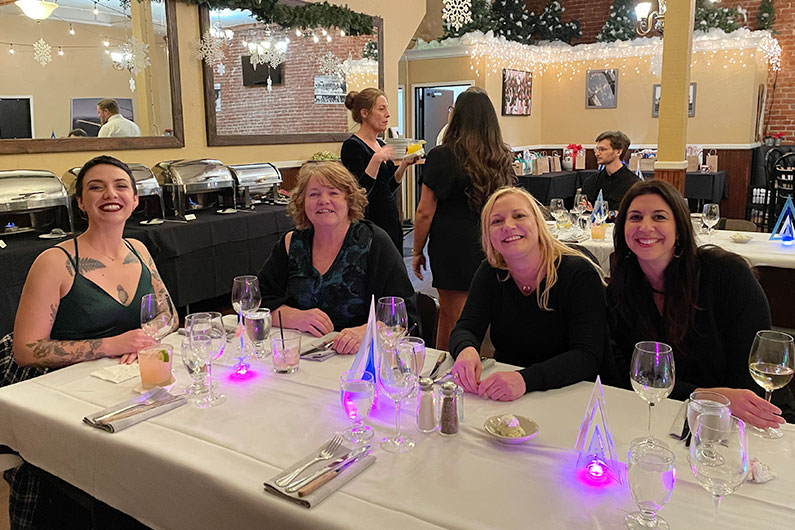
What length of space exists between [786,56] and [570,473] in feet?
33.3

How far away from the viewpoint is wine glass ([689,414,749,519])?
975 mm

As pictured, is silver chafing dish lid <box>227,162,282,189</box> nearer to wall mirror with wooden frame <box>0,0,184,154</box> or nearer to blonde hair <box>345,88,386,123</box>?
wall mirror with wooden frame <box>0,0,184,154</box>

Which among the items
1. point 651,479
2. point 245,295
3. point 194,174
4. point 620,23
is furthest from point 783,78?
point 651,479

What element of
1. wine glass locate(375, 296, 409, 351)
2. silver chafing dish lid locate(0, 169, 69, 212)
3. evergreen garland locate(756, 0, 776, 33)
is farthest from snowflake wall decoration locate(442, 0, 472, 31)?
wine glass locate(375, 296, 409, 351)

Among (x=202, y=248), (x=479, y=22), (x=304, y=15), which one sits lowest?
(x=202, y=248)

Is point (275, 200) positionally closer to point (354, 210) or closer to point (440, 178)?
point (440, 178)

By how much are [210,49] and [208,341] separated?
4158 mm

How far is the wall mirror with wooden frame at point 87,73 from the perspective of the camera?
392 centimetres

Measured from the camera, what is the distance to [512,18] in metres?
9.92

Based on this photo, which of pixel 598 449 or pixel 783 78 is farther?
pixel 783 78

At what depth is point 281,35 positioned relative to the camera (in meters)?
5.75

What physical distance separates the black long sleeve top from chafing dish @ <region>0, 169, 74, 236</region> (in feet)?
9.17

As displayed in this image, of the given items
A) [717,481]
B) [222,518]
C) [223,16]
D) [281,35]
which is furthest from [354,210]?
[281,35]

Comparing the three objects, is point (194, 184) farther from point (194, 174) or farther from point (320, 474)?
point (320, 474)
